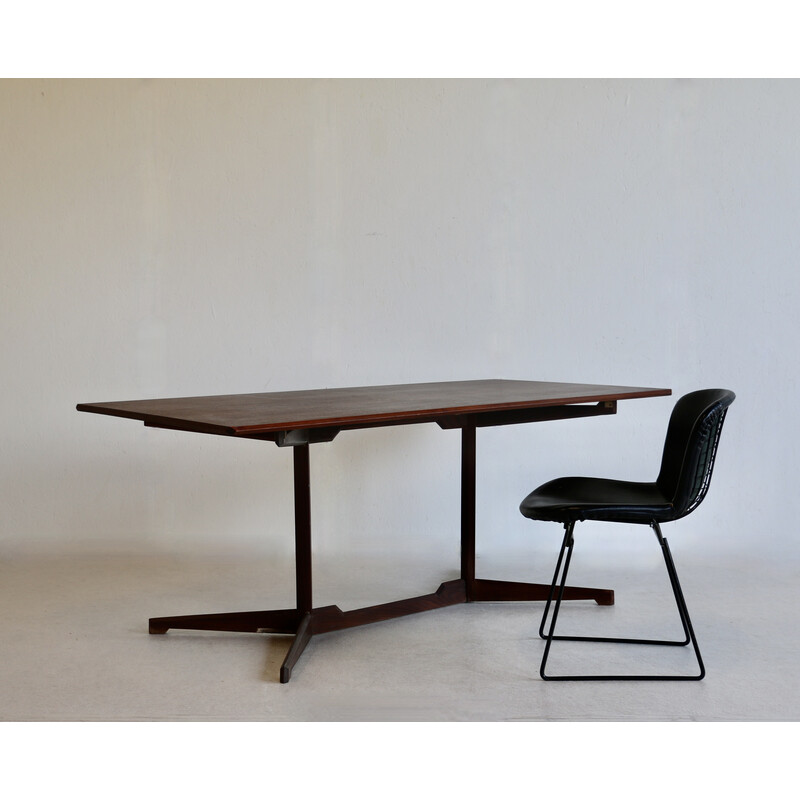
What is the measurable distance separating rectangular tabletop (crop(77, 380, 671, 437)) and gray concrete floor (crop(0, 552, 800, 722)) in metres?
0.74

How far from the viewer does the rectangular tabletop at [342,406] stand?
102 inches

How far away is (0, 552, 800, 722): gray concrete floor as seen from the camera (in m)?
→ 2.61

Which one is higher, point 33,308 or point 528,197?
point 528,197

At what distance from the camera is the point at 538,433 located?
14.9 ft

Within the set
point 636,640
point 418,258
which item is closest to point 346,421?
point 636,640

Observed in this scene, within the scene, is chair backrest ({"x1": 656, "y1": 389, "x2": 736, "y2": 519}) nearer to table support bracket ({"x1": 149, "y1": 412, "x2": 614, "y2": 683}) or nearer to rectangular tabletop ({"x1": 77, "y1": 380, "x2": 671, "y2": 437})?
rectangular tabletop ({"x1": 77, "y1": 380, "x2": 671, "y2": 437})

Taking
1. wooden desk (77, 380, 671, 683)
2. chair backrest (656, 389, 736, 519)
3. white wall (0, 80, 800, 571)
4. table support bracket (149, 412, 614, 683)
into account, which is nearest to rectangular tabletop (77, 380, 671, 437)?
wooden desk (77, 380, 671, 683)

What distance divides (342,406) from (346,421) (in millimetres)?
305

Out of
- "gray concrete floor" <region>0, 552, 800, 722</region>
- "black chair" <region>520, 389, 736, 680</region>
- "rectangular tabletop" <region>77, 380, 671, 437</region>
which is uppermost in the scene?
"rectangular tabletop" <region>77, 380, 671, 437</region>

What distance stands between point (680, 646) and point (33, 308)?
10.5 feet

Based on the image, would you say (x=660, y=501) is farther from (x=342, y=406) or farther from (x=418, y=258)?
(x=418, y=258)

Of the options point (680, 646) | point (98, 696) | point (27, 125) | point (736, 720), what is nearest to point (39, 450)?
point (27, 125)

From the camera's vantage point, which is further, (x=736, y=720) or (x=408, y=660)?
(x=408, y=660)

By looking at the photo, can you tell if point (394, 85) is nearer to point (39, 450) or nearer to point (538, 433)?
point (538, 433)
